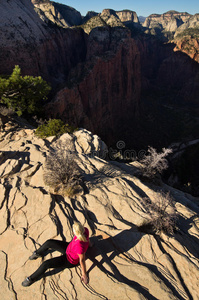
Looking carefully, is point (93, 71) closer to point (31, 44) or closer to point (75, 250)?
point (31, 44)

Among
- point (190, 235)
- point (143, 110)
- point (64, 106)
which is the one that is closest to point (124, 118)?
point (143, 110)

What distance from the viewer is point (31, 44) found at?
87.4ft

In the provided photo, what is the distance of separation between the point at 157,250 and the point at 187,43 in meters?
63.9

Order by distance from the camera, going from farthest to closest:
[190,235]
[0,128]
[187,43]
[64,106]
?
1. [187,43]
2. [64,106]
3. [0,128]
4. [190,235]

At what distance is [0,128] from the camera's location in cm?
1119

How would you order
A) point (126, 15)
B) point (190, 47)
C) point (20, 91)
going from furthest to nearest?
1. point (126, 15)
2. point (190, 47)
3. point (20, 91)

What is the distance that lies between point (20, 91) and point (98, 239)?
48.0 feet

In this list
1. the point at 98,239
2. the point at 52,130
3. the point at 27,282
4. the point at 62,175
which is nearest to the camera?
the point at 27,282

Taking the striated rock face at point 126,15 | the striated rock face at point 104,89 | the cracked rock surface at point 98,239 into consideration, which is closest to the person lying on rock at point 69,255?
the cracked rock surface at point 98,239

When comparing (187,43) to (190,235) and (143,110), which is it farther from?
(190,235)

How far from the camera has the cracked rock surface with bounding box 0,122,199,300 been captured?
3.71 metres

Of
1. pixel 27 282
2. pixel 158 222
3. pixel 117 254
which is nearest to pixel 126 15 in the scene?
pixel 158 222

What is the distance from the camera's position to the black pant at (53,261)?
3680 mm

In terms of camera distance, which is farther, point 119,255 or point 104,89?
point 104,89
